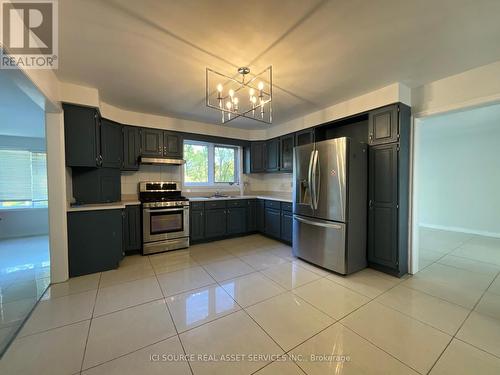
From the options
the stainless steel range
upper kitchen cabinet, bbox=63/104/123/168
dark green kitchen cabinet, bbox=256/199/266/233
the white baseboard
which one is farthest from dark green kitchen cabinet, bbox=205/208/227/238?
the white baseboard

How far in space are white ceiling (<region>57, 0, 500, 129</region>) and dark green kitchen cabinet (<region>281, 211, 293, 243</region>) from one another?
2.24 meters

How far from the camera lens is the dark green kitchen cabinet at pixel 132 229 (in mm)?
3449

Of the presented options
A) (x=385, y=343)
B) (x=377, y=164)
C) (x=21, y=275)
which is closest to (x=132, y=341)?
(x=385, y=343)

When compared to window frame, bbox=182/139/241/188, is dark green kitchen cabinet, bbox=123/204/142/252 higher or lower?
lower

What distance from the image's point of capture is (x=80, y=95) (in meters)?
2.75

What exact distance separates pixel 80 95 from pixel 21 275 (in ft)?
8.49

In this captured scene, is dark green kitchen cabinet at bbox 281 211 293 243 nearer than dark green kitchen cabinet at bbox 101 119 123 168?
No

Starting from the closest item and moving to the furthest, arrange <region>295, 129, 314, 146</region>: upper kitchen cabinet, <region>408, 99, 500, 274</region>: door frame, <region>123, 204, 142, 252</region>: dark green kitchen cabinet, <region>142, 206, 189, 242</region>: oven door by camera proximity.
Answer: <region>408, 99, 500, 274</region>: door frame
<region>123, 204, 142, 252</region>: dark green kitchen cabinet
<region>142, 206, 189, 242</region>: oven door
<region>295, 129, 314, 146</region>: upper kitchen cabinet

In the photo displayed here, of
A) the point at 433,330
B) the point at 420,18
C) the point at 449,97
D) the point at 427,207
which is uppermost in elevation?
the point at 420,18

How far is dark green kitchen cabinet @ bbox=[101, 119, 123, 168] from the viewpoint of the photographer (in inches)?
127

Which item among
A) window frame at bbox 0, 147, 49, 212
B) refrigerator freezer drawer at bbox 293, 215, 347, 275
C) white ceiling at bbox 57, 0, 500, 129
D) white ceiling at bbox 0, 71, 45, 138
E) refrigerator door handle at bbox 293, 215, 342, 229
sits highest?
white ceiling at bbox 57, 0, 500, 129

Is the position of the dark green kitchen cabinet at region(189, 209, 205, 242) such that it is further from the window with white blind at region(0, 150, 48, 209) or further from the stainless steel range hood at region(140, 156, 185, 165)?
the window with white blind at region(0, 150, 48, 209)

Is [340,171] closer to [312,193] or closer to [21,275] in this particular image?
[312,193]

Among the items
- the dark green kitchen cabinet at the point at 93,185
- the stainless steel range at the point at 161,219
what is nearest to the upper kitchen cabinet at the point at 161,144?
the stainless steel range at the point at 161,219
